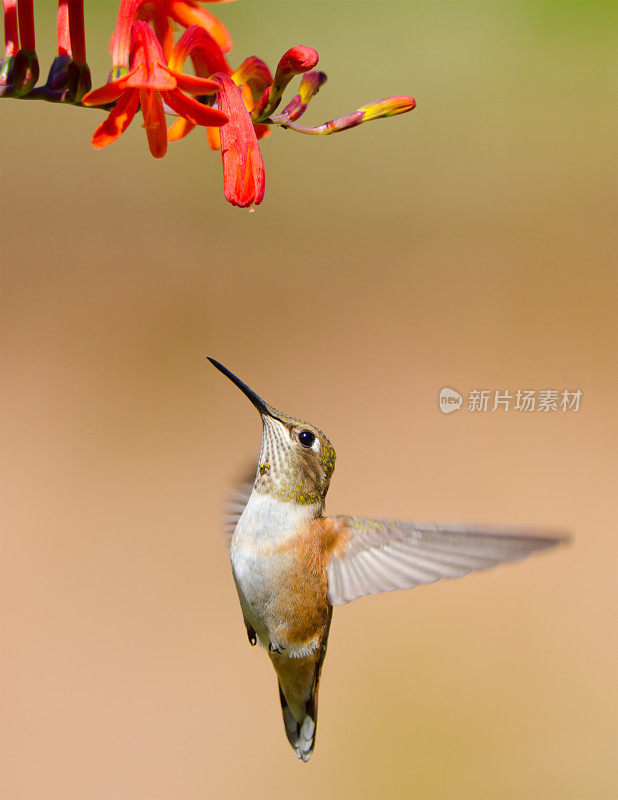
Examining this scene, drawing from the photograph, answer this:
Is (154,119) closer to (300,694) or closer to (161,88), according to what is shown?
(161,88)

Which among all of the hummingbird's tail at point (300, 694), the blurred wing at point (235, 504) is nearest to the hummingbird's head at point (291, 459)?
the blurred wing at point (235, 504)

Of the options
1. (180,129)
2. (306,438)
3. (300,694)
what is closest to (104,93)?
(180,129)

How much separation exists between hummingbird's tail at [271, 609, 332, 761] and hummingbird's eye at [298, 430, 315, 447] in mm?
255

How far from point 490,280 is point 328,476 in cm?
126

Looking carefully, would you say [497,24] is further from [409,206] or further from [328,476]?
[328,476]

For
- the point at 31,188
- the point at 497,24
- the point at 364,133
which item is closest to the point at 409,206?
the point at 364,133

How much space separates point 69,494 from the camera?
1.60 metres

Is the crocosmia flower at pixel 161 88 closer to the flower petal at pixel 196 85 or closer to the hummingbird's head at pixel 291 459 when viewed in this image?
the flower petal at pixel 196 85

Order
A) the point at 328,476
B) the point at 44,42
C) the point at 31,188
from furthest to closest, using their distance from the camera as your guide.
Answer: the point at 31,188 < the point at 44,42 < the point at 328,476

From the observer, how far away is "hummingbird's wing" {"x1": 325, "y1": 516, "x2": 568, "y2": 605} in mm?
516

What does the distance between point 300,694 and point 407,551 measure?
0.29 metres

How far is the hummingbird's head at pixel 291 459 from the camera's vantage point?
608 millimetres

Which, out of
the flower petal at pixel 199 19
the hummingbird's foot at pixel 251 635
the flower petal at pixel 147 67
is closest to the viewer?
the flower petal at pixel 147 67

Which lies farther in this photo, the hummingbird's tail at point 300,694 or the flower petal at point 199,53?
the hummingbird's tail at point 300,694
